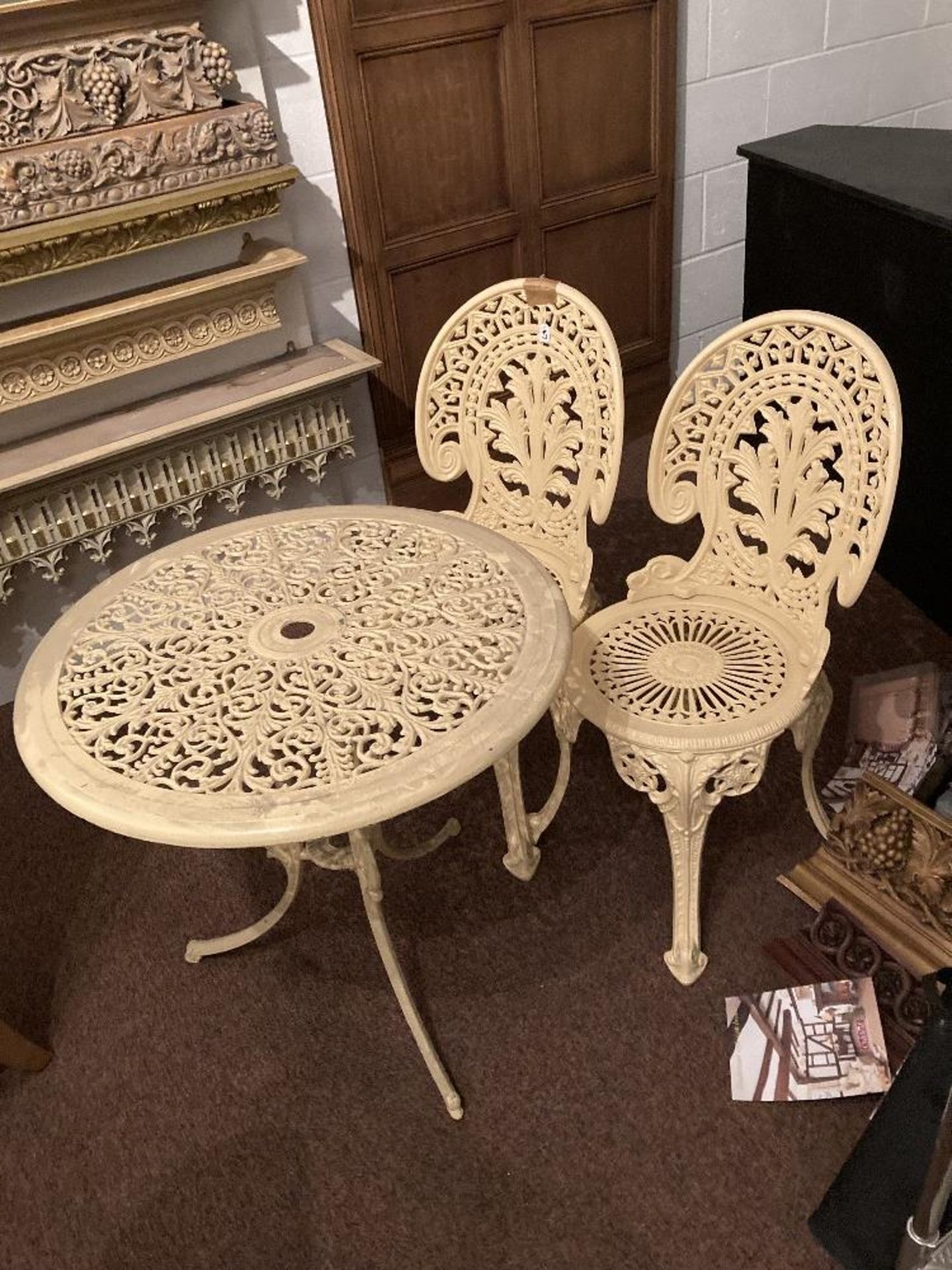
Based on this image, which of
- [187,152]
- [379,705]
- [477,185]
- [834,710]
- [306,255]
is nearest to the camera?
[379,705]

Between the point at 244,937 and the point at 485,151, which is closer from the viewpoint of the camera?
the point at 244,937

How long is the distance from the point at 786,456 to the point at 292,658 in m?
0.80

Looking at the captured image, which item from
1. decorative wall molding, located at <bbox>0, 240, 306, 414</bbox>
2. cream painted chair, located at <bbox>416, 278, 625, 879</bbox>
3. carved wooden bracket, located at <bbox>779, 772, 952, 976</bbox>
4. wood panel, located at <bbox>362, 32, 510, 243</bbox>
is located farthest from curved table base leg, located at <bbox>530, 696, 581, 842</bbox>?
wood panel, located at <bbox>362, 32, 510, 243</bbox>

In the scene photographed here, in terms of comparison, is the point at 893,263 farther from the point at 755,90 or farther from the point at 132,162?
the point at 132,162

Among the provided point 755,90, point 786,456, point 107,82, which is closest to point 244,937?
point 786,456

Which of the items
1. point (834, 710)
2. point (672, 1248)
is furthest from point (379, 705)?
point (834, 710)

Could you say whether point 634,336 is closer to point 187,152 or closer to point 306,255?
point 306,255

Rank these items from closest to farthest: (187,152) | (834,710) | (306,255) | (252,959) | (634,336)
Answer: (252,959) < (187,152) < (834,710) < (306,255) < (634,336)

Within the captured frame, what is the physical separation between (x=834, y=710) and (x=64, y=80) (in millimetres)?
1810

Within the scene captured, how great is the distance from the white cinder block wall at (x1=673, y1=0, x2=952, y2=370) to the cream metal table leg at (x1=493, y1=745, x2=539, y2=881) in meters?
1.80

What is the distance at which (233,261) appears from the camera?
6.61ft

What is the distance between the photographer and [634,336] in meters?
2.83

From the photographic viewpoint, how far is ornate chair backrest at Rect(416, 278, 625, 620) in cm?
166

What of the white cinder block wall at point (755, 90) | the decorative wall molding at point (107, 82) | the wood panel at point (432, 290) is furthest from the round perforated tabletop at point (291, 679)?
the white cinder block wall at point (755, 90)
